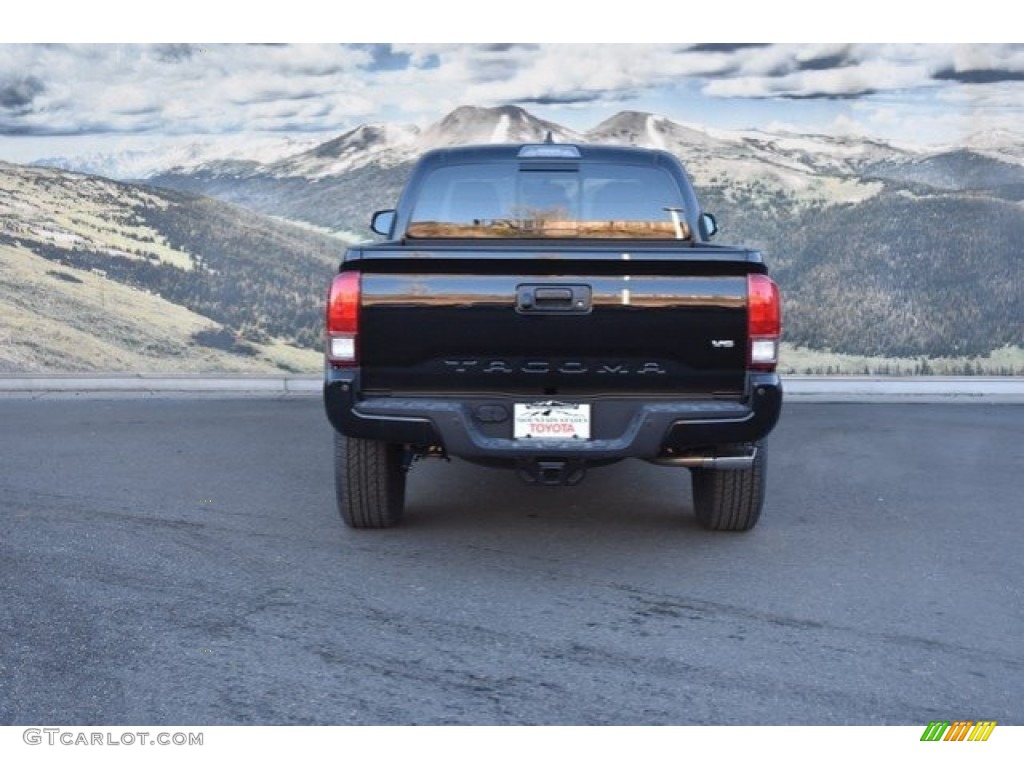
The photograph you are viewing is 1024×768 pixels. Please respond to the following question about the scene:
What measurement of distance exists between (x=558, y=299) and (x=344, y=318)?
37.3 inches

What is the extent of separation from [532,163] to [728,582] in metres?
3.09

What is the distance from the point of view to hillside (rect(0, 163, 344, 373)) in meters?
14.5

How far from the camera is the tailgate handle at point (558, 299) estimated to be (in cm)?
629

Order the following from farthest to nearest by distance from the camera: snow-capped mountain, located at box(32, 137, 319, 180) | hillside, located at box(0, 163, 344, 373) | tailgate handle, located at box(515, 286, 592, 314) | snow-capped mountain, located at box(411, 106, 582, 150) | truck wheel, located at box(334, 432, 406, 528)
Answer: snow-capped mountain, located at box(32, 137, 319, 180) < snow-capped mountain, located at box(411, 106, 582, 150) < hillside, located at box(0, 163, 344, 373) < truck wheel, located at box(334, 432, 406, 528) < tailgate handle, located at box(515, 286, 592, 314)

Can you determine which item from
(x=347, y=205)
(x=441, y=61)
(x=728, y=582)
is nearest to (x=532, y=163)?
(x=728, y=582)

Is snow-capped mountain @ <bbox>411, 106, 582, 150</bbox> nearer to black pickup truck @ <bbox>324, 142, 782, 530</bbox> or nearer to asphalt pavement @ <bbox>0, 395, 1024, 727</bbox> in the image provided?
asphalt pavement @ <bbox>0, 395, 1024, 727</bbox>

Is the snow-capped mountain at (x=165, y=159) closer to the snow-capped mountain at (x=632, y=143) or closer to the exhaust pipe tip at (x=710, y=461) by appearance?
the snow-capped mountain at (x=632, y=143)

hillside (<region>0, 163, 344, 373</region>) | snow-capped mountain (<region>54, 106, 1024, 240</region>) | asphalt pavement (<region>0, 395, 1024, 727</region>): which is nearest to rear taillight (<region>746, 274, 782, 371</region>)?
asphalt pavement (<region>0, 395, 1024, 727</region>)

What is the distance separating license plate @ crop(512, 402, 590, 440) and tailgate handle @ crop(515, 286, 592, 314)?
1.40ft

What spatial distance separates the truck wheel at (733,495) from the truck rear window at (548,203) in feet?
5.00

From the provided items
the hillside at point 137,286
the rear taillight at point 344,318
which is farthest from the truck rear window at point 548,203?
the hillside at point 137,286
